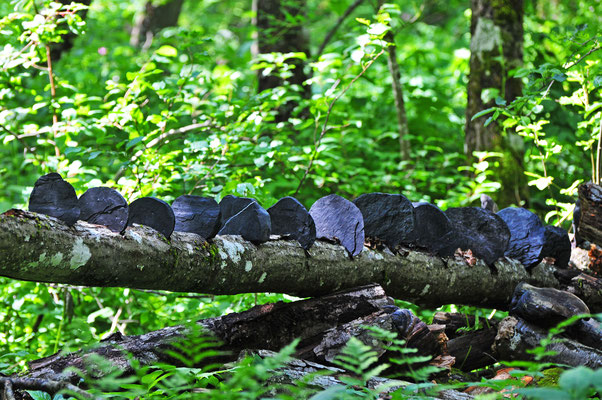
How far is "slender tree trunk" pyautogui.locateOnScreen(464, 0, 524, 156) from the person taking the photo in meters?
5.27

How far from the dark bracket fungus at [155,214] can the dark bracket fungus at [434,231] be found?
1.30 m

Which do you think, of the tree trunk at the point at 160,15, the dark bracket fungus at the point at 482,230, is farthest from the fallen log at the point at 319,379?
the tree trunk at the point at 160,15

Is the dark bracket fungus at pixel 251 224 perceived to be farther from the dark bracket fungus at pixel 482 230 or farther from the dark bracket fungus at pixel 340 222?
the dark bracket fungus at pixel 482 230

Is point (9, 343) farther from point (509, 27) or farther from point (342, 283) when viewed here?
point (509, 27)

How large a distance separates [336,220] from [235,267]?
2.08 feet

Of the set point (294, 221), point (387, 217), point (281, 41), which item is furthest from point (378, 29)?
point (281, 41)

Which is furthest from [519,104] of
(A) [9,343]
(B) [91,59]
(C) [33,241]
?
(B) [91,59]

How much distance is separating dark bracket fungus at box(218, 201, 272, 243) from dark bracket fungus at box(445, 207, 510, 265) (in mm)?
1210

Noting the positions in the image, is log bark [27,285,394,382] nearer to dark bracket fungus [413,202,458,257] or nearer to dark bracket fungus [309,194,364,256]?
dark bracket fungus [309,194,364,256]

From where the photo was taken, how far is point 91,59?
701cm

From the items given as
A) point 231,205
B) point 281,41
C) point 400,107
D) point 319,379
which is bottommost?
point 319,379

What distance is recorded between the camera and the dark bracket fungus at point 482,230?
3.05 meters

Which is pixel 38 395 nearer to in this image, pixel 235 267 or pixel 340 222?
pixel 235 267

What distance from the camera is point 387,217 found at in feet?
9.07
